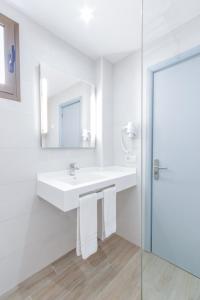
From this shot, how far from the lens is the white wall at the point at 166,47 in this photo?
53.7 inches

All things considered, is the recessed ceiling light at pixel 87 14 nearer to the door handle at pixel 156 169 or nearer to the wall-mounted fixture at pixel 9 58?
the wall-mounted fixture at pixel 9 58

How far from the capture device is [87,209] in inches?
50.4

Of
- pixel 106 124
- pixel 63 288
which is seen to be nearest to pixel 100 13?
pixel 106 124

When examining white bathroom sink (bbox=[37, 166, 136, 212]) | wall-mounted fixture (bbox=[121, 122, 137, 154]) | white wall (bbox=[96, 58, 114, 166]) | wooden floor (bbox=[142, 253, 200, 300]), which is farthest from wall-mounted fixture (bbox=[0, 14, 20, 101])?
wooden floor (bbox=[142, 253, 200, 300])

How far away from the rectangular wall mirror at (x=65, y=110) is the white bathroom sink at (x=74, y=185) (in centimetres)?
32

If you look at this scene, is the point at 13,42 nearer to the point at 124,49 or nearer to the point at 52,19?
the point at 52,19

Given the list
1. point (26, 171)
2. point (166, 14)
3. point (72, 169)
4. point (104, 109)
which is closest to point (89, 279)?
point (72, 169)

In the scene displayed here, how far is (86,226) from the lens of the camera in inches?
50.3

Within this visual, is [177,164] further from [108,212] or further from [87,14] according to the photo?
[87,14]

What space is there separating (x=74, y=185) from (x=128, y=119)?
3.50 ft

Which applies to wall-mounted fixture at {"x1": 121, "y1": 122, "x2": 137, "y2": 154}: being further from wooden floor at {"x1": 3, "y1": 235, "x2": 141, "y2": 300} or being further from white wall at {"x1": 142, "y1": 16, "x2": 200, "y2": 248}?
wooden floor at {"x1": 3, "y1": 235, "x2": 141, "y2": 300}

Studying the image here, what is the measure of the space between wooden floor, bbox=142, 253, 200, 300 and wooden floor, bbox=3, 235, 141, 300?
78mm

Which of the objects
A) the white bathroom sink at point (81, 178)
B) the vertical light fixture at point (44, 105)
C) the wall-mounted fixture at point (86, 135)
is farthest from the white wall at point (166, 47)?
the vertical light fixture at point (44, 105)

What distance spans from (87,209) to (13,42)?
4.99ft
